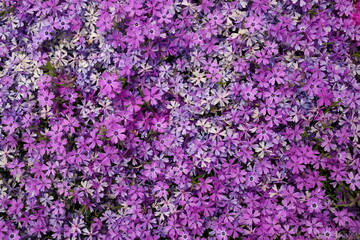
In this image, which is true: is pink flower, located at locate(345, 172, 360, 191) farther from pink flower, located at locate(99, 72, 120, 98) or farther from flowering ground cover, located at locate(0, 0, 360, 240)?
pink flower, located at locate(99, 72, 120, 98)

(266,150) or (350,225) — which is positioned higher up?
(266,150)

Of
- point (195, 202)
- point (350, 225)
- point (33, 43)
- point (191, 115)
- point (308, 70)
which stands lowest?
point (350, 225)

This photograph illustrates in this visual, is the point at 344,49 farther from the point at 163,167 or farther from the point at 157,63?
the point at 163,167

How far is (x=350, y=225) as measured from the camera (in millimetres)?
1833

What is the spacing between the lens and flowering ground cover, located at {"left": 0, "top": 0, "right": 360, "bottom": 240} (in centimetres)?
181

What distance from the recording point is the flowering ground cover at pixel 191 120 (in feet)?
5.95

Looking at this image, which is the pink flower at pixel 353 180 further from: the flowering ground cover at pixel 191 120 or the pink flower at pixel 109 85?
the pink flower at pixel 109 85

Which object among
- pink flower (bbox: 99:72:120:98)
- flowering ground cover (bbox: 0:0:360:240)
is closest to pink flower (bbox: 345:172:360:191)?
flowering ground cover (bbox: 0:0:360:240)

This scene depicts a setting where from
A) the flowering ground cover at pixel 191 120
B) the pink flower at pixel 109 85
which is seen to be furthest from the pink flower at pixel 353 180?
the pink flower at pixel 109 85

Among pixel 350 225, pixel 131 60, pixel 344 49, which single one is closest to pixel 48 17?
pixel 131 60

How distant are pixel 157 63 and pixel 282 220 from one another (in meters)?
0.97

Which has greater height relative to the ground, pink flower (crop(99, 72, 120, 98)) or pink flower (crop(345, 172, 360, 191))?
pink flower (crop(99, 72, 120, 98))

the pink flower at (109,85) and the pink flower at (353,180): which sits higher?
the pink flower at (109,85)

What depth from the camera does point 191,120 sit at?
184 centimetres
